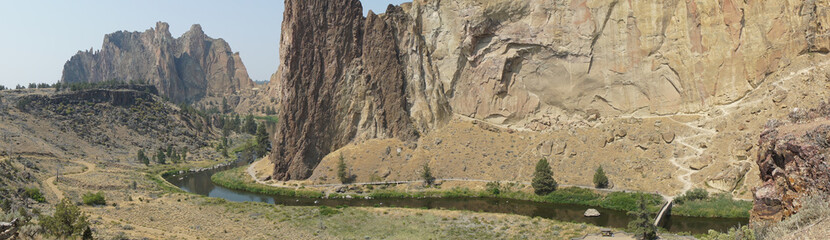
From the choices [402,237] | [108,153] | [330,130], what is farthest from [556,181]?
[108,153]

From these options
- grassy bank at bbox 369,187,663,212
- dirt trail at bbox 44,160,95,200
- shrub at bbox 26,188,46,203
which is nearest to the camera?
shrub at bbox 26,188,46,203

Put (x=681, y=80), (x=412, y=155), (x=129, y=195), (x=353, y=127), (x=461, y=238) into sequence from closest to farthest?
(x=461, y=238) < (x=129, y=195) < (x=681, y=80) < (x=412, y=155) < (x=353, y=127)

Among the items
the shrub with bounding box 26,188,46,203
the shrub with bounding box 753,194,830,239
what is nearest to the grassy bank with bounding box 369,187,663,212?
the shrub with bounding box 26,188,46,203

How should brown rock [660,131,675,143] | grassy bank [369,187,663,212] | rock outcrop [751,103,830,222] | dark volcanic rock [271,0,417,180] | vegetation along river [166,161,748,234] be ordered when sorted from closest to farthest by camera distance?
rock outcrop [751,103,830,222] → vegetation along river [166,161,748,234] → grassy bank [369,187,663,212] → brown rock [660,131,675,143] → dark volcanic rock [271,0,417,180]

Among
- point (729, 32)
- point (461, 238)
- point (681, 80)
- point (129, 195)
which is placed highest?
point (729, 32)

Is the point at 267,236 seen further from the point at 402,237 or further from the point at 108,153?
the point at 108,153

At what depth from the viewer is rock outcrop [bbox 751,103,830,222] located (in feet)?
40.4

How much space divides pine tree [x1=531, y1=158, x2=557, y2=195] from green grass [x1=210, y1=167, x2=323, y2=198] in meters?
23.6

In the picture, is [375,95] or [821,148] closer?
[821,148]

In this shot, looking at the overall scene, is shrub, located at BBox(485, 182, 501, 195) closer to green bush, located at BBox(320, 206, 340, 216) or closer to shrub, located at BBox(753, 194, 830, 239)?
green bush, located at BBox(320, 206, 340, 216)

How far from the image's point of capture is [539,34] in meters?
64.6

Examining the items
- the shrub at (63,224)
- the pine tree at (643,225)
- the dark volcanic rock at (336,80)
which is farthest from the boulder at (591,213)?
the shrub at (63,224)

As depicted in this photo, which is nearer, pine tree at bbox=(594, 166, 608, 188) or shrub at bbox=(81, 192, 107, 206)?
shrub at bbox=(81, 192, 107, 206)

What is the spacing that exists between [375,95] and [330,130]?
754 cm
